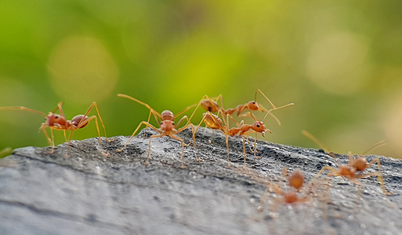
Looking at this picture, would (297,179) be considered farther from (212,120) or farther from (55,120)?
(55,120)

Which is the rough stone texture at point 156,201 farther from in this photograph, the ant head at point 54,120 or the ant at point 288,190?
the ant head at point 54,120

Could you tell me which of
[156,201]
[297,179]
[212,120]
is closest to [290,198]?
[297,179]

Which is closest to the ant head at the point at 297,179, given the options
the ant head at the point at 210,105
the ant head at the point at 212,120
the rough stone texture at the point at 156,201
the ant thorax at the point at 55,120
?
the rough stone texture at the point at 156,201

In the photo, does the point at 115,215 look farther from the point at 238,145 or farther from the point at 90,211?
the point at 238,145

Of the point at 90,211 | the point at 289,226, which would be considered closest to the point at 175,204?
the point at 90,211

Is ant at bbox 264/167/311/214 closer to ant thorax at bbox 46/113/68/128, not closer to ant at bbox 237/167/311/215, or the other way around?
ant at bbox 237/167/311/215

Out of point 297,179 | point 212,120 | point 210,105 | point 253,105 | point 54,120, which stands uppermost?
point 253,105

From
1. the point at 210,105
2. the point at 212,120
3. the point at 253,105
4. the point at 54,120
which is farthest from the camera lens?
the point at 253,105

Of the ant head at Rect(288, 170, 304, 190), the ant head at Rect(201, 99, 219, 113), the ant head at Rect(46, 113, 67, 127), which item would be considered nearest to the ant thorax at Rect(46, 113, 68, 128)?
the ant head at Rect(46, 113, 67, 127)
